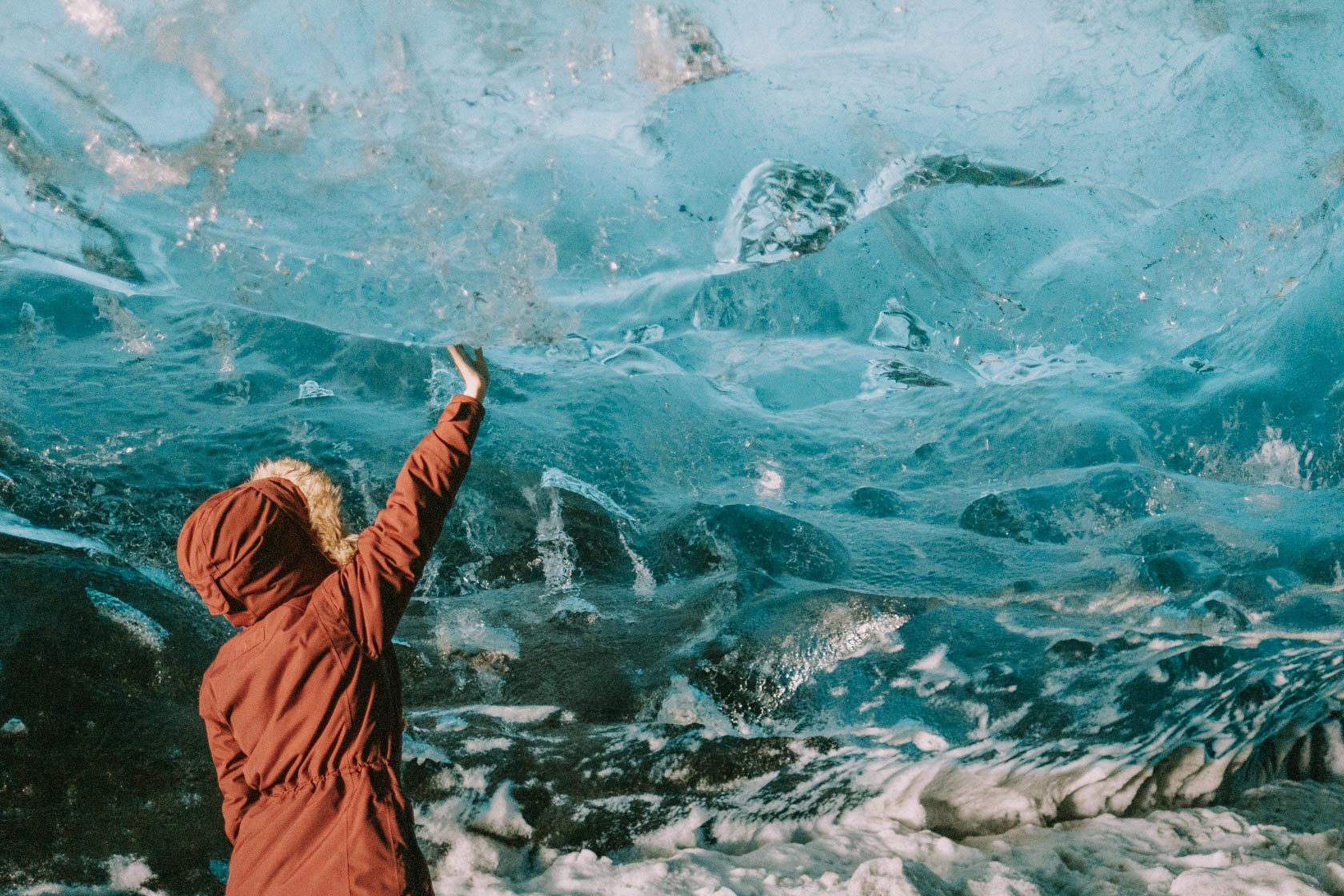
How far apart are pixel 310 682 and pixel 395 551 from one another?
320 millimetres

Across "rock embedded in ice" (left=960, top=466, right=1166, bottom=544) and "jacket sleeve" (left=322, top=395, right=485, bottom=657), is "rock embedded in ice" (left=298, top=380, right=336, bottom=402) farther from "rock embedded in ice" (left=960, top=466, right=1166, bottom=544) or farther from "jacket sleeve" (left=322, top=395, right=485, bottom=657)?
"rock embedded in ice" (left=960, top=466, right=1166, bottom=544)

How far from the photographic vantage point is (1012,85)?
4301mm

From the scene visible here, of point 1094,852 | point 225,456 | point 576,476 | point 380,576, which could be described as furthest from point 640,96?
point 1094,852

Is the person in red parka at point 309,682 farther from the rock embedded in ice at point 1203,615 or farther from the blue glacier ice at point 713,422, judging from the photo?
the rock embedded in ice at point 1203,615

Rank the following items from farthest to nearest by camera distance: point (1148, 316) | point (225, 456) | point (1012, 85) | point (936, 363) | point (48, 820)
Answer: point (936, 363) → point (1148, 316) → point (225, 456) → point (1012, 85) → point (48, 820)

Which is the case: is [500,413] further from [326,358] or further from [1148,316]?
[1148,316]

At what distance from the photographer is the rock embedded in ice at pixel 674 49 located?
404 centimetres

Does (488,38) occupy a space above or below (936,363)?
above

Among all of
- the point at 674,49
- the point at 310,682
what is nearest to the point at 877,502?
the point at 674,49

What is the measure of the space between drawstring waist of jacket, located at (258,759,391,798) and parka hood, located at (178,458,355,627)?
14.2 inches

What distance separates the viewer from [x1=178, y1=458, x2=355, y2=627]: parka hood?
175cm

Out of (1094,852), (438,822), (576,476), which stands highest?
(576,476)

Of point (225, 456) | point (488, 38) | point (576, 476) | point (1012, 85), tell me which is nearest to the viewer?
point (488, 38)

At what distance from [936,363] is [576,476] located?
252cm
